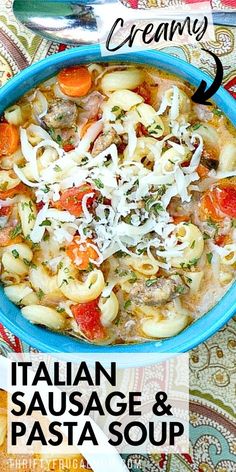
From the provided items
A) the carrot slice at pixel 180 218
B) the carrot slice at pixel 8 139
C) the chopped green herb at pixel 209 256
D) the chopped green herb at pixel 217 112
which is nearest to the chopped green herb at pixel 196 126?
the chopped green herb at pixel 217 112

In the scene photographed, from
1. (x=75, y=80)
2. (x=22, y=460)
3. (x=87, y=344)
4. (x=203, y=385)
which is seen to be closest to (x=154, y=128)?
(x=75, y=80)

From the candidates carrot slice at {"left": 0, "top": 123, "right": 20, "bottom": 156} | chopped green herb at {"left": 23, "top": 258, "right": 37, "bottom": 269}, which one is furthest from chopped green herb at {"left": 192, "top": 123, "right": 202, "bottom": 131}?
chopped green herb at {"left": 23, "top": 258, "right": 37, "bottom": 269}

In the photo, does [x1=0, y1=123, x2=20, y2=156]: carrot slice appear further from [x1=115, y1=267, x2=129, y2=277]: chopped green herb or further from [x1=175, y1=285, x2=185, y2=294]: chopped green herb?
[x1=175, y1=285, x2=185, y2=294]: chopped green herb

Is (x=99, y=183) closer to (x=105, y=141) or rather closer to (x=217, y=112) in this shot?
(x=105, y=141)

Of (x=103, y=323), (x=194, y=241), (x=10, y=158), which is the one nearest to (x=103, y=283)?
(x=103, y=323)

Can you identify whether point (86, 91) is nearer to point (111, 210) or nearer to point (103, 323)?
point (111, 210)

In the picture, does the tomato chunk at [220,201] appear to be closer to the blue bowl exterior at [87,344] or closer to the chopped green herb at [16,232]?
the blue bowl exterior at [87,344]
